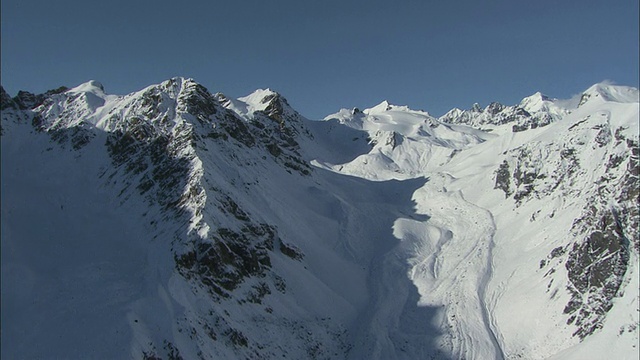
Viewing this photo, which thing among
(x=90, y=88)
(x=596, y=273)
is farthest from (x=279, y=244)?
(x=90, y=88)

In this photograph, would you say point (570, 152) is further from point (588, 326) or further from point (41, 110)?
point (41, 110)

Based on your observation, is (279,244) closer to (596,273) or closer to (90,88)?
(596,273)

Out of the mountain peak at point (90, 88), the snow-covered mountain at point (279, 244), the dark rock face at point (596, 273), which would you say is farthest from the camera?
the mountain peak at point (90, 88)

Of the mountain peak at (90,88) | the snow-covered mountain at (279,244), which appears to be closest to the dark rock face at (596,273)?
the snow-covered mountain at (279,244)

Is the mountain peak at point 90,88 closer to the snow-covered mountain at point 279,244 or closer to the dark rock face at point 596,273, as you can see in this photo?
the snow-covered mountain at point 279,244

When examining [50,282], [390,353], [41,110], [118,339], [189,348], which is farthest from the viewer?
[41,110]

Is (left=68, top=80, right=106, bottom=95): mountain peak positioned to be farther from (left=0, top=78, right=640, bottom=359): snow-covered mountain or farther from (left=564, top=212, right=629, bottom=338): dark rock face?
Answer: (left=564, top=212, right=629, bottom=338): dark rock face

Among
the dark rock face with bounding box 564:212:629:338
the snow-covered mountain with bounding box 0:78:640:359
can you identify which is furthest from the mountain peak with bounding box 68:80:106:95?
the dark rock face with bounding box 564:212:629:338

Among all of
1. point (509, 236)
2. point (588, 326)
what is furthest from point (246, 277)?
point (509, 236)
